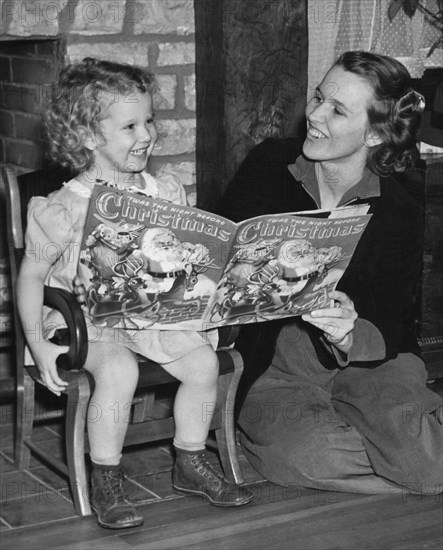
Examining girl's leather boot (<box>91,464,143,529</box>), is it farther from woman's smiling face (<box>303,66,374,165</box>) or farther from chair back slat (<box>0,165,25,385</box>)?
woman's smiling face (<box>303,66,374,165</box>)

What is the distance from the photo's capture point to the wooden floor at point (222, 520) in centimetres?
223

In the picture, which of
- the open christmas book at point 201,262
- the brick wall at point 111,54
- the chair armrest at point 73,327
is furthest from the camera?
the brick wall at point 111,54

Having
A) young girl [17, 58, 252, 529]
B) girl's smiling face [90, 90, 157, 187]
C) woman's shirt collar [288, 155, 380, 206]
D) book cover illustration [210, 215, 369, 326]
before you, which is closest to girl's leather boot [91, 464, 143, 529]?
young girl [17, 58, 252, 529]

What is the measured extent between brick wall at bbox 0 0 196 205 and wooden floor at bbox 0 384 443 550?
934mm

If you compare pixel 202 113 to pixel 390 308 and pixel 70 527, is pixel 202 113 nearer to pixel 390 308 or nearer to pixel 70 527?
pixel 390 308

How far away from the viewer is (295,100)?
2.98 meters

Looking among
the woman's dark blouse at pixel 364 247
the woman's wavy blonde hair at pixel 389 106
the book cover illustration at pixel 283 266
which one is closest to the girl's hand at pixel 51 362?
the book cover illustration at pixel 283 266

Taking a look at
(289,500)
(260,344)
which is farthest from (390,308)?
(289,500)

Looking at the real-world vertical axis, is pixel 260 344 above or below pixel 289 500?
above

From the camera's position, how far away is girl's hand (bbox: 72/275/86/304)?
2309mm

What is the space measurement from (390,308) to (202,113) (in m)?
0.84

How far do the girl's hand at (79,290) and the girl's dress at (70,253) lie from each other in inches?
1.3

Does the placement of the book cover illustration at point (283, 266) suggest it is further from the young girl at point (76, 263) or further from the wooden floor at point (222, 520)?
the wooden floor at point (222, 520)

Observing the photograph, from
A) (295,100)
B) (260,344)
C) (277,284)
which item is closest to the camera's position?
(277,284)
